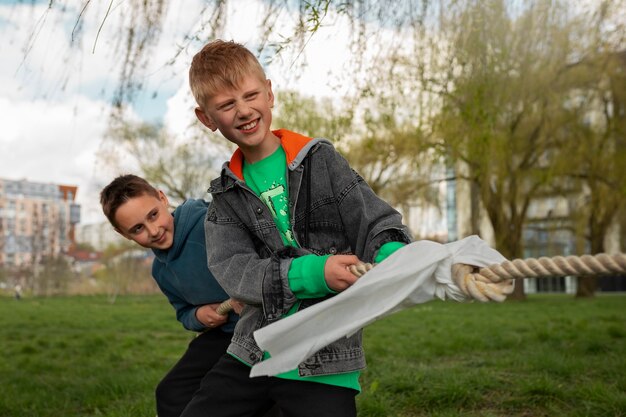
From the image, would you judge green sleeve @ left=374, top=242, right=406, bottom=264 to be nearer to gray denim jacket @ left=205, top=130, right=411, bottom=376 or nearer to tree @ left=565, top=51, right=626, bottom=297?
gray denim jacket @ left=205, top=130, right=411, bottom=376

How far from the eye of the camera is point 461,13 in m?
5.28

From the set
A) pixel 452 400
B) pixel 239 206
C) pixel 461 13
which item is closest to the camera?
pixel 239 206

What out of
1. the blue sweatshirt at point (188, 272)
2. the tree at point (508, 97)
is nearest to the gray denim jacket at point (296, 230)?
the blue sweatshirt at point (188, 272)

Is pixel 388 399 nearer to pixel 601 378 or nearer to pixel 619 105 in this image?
pixel 601 378

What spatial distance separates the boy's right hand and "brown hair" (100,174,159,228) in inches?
47.0

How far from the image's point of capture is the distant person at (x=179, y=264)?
8.63ft

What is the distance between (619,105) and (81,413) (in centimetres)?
1480

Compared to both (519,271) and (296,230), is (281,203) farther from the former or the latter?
(519,271)

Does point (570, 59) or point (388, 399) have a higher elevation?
point (570, 59)

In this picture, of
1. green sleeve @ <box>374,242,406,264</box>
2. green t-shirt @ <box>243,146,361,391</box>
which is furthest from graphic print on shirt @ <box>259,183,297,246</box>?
green sleeve @ <box>374,242,406,264</box>

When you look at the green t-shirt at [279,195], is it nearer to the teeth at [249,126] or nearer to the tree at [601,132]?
the teeth at [249,126]

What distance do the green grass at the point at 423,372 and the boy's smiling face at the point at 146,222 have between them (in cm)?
173

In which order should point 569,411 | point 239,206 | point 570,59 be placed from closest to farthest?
point 239,206 → point 569,411 → point 570,59

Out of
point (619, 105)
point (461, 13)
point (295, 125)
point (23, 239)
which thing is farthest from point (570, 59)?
point (23, 239)
